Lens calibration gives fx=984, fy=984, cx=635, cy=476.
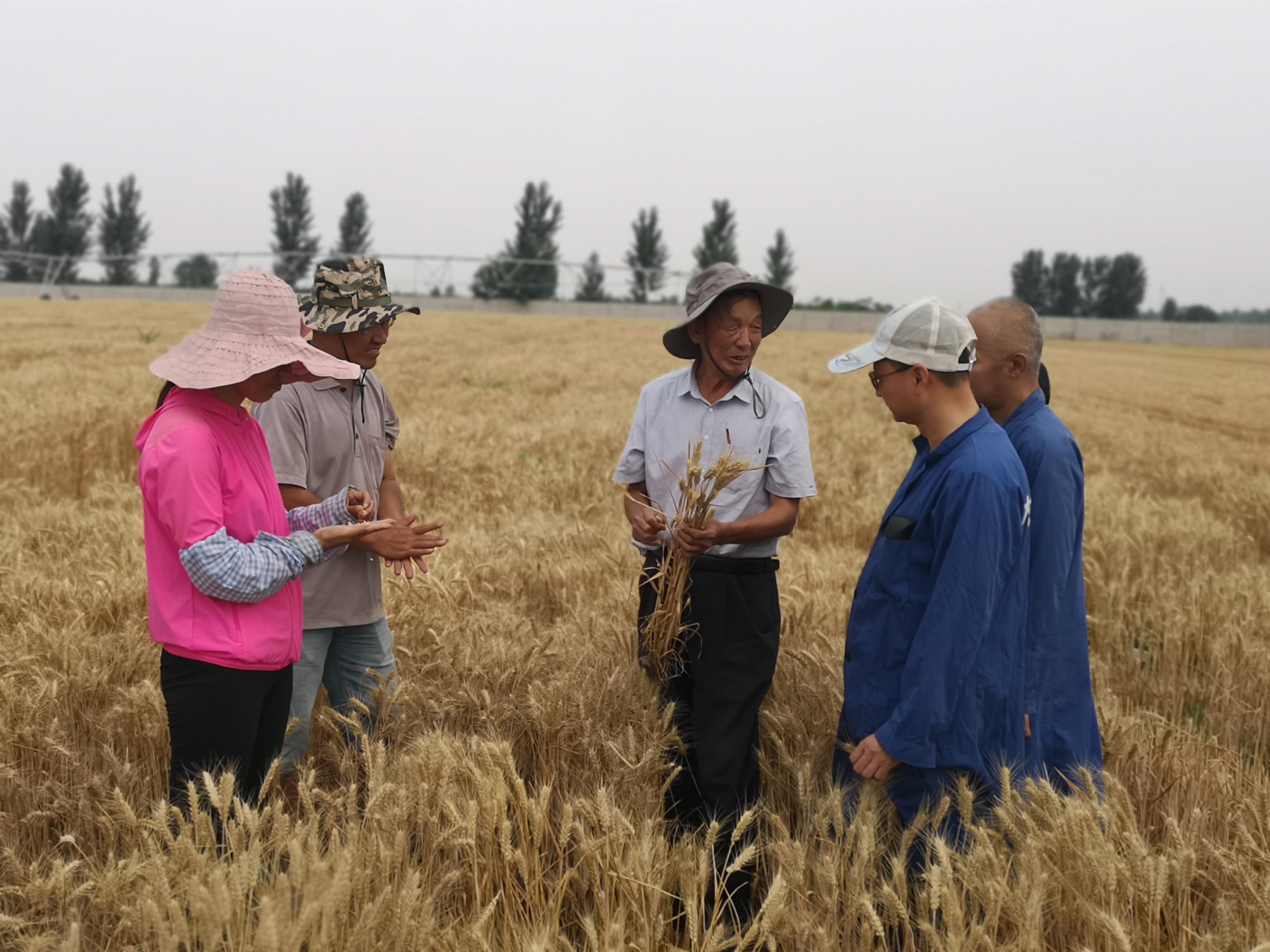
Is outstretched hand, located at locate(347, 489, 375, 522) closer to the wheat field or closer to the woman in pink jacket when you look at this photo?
the woman in pink jacket

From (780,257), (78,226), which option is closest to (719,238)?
(780,257)

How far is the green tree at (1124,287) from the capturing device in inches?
3516

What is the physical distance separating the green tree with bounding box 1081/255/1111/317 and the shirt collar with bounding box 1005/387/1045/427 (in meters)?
99.7

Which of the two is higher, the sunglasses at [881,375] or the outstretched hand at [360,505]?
the sunglasses at [881,375]

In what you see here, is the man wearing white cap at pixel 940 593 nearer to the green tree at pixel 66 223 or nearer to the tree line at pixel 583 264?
the tree line at pixel 583 264

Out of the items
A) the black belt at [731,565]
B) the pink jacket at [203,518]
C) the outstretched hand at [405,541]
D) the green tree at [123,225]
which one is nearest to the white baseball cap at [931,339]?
the black belt at [731,565]

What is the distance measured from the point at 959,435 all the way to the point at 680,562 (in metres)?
1.00

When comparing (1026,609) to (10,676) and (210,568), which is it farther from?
(10,676)

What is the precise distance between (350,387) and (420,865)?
5.08 feet

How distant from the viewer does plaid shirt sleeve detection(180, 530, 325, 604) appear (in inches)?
86.8

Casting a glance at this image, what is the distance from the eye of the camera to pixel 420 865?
90.0 inches

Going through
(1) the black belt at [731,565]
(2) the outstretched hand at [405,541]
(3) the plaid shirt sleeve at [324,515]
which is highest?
(3) the plaid shirt sleeve at [324,515]

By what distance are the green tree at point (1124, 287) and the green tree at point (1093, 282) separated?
3.25 feet

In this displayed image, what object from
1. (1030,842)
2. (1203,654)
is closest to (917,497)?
(1030,842)
